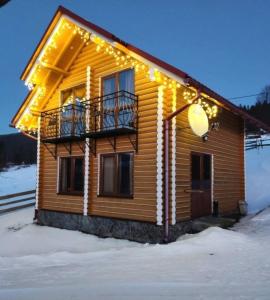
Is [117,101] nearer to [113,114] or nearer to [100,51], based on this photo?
[113,114]

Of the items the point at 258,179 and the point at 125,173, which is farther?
the point at 258,179

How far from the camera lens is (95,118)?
11539mm

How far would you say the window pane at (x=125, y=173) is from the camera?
1079cm

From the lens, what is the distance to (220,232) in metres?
9.59

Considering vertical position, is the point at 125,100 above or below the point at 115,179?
above

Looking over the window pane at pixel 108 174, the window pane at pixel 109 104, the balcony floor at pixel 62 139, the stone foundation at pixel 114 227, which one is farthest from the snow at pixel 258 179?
the balcony floor at pixel 62 139

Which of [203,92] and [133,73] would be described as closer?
[203,92]

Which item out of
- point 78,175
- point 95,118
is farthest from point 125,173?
point 78,175

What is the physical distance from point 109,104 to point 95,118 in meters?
0.66

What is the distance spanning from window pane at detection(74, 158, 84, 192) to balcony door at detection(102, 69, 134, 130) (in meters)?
2.07

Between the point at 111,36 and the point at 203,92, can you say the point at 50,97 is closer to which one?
the point at 111,36

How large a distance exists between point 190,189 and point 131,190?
1833 millimetres

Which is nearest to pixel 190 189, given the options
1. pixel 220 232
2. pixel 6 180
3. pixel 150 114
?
pixel 220 232

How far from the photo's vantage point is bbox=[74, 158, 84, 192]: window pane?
492 inches
